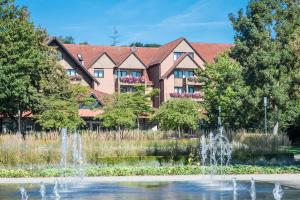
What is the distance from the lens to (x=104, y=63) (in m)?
63.0

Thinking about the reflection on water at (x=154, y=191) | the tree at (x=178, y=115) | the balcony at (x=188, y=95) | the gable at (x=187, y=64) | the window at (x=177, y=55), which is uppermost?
the window at (x=177, y=55)

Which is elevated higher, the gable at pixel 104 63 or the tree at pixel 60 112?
the gable at pixel 104 63

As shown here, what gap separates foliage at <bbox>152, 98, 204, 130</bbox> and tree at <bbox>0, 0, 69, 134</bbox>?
9206 millimetres

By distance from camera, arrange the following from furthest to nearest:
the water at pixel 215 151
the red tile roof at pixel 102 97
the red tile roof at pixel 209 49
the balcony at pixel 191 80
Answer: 1. the red tile roof at pixel 209 49
2. the balcony at pixel 191 80
3. the red tile roof at pixel 102 97
4. the water at pixel 215 151

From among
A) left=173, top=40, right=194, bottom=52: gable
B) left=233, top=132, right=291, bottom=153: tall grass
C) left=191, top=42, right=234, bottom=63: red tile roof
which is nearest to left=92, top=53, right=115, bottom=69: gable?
left=173, top=40, right=194, bottom=52: gable

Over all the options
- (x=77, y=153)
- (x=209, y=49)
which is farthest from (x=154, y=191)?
(x=209, y=49)

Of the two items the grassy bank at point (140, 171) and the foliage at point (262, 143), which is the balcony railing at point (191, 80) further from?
the grassy bank at point (140, 171)

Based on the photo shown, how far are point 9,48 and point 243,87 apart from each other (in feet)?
54.7

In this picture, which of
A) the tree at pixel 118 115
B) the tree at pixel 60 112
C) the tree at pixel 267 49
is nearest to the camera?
the tree at pixel 267 49

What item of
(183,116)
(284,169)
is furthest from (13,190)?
(183,116)

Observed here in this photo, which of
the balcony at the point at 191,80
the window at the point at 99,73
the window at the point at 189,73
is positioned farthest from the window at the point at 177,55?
the window at the point at 99,73

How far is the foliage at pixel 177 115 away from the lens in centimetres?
4954

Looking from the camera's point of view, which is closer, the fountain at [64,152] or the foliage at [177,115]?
the fountain at [64,152]

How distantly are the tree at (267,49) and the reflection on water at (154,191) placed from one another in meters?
17.5
